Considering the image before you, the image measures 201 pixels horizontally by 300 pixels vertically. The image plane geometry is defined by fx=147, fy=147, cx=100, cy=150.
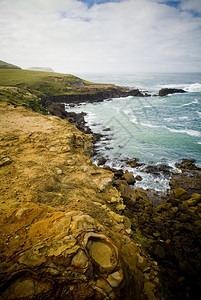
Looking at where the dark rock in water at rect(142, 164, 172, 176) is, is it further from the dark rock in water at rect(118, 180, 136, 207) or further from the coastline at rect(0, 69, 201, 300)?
the coastline at rect(0, 69, 201, 300)

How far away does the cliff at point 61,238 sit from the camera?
101 inches

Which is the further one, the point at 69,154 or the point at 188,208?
the point at 188,208

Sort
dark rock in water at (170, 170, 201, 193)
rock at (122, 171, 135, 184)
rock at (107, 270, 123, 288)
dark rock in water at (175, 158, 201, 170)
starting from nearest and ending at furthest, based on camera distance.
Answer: rock at (107, 270, 123, 288) < dark rock in water at (170, 170, 201, 193) < rock at (122, 171, 135, 184) < dark rock in water at (175, 158, 201, 170)

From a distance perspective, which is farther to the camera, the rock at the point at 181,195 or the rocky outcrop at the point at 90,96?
the rocky outcrop at the point at 90,96

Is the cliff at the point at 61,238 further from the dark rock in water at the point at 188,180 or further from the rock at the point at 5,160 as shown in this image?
the dark rock in water at the point at 188,180

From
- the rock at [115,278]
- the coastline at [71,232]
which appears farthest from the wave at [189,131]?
the rock at [115,278]

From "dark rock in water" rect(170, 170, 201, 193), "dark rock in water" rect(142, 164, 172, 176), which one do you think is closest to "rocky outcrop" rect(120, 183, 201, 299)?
"dark rock in water" rect(170, 170, 201, 193)

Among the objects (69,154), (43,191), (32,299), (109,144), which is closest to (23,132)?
(69,154)

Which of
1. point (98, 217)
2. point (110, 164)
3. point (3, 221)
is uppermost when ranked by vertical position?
point (3, 221)

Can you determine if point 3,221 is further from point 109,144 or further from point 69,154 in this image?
point 109,144

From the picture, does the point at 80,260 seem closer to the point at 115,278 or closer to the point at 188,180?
the point at 115,278

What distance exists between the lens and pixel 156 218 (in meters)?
10.4

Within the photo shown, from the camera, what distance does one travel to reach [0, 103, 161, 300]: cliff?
2570 millimetres

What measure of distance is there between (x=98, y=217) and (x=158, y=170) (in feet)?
45.6
